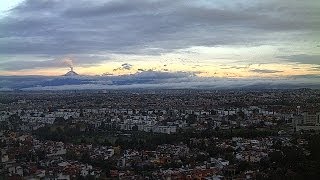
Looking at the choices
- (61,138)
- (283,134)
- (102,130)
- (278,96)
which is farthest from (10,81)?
(278,96)

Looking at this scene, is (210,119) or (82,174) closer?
(82,174)

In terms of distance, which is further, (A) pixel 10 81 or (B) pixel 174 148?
(A) pixel 10 81

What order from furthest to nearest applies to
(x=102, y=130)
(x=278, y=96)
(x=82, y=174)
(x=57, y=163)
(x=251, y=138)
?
(x=278, y=96), (x=102, y=130), (x=251, y=138), (x=57, y=163), (x=82, y=174)

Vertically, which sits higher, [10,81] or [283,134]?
[10,81]

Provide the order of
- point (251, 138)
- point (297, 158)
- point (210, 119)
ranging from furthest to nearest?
point (210, 119) → point (251, 138) → point (297, 158)

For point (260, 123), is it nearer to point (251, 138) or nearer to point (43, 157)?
point (251, 138)

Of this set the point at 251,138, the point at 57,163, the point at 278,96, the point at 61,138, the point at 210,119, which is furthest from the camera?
the point at 278,96

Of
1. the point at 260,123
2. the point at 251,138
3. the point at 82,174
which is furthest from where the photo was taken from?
the point at 260,123

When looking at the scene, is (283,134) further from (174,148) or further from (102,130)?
(102,130)

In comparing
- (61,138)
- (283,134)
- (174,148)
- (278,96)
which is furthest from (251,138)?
(278,96)
